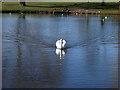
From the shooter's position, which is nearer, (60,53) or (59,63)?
(59,63)

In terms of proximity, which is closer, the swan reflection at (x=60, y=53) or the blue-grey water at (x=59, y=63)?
the blue-grey water at (x=59, y=63)

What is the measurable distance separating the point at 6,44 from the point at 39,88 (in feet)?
49.8

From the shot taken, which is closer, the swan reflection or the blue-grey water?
the blue-grey water

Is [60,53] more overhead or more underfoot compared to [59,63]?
more overhead

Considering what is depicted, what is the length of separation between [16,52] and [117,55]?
7935 mm

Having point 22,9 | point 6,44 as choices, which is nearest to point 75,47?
point 6,44

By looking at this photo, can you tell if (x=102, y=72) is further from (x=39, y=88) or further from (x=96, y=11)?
(x=96, y=11)

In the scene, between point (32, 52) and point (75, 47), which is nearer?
point (32, 52)

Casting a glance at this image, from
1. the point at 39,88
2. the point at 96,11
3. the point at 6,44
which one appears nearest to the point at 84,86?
the point at 39,88

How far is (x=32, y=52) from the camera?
27375mm

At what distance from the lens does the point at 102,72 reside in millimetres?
20547

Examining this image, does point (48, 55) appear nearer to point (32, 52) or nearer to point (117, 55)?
point (32, 52)

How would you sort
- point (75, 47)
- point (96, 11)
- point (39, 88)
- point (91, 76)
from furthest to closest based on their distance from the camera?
1. point (96, 11)
2. point (75, 47)
3. point (91, 76)
4. point (39, 88)

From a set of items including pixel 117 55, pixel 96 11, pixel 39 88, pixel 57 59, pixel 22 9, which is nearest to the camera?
pixel 39 88
